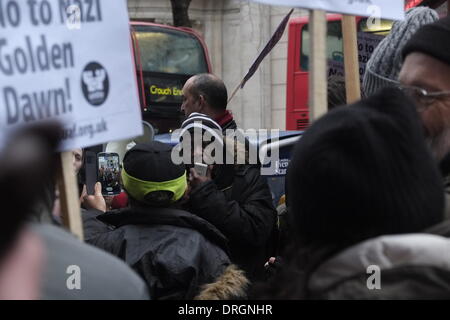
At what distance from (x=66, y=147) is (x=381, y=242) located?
94 centimetres

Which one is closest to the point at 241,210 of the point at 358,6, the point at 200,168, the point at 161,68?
the point at 200,168

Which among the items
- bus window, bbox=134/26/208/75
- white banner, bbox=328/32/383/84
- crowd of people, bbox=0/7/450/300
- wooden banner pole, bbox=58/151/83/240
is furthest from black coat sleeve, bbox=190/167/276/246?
bus window, bbox=134/26/208/75

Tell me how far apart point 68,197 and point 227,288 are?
966 mm

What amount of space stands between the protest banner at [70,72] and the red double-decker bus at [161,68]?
10.7 metres

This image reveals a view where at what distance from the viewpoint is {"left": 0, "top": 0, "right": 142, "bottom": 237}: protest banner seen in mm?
1944

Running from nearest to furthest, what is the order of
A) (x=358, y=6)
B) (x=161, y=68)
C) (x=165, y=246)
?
(x=358, y=6) < (x=165, y=246) < (x=161, y=68)

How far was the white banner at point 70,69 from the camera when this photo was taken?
1947mm

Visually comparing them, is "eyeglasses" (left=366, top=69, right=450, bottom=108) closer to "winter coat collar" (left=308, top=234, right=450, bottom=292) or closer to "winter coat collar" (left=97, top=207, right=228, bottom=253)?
"winter coat collar" (left=308, top=234, right=450, bottom=292)

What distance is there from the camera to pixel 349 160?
146 cm

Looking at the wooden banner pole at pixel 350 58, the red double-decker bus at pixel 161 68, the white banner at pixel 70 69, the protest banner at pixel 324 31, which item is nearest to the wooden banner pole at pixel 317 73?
the protest banner at pixel 324 31

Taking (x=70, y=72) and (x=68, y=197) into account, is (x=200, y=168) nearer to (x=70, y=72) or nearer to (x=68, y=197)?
(x=70, y=72)

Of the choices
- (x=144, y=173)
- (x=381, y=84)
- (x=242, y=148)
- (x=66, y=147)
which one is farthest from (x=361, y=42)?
(x=66, y=147)

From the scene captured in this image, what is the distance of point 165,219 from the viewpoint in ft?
9.98

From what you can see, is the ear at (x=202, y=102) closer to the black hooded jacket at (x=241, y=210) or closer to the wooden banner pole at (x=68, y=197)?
the black hooded jacket at (x=241, y=210)
